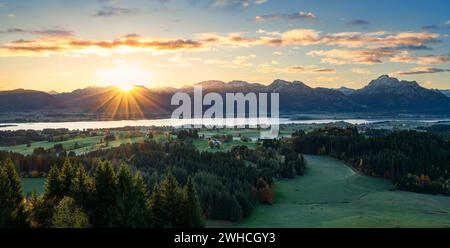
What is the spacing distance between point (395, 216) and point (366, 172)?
59895 mm

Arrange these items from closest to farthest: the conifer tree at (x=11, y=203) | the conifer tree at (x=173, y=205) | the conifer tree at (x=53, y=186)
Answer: the conifer tree at (x=11, y=203)
the conifer tree at (x=173, y=205)
the conifer tree at (x=53, y=186)

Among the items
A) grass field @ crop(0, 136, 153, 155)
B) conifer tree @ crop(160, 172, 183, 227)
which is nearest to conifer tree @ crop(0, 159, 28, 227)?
conifer tree @ crop(160, 172, 183, 227)

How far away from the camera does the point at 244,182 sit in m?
104

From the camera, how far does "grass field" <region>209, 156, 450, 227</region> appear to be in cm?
7488

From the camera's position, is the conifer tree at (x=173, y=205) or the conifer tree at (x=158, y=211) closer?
the conifer tree at (x=158, y=211)

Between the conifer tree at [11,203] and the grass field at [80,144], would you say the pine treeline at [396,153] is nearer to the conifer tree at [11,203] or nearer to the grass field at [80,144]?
the grass field at [80,144]

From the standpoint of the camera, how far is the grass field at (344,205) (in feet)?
246

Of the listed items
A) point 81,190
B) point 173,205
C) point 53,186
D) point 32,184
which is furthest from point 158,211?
point 32,184

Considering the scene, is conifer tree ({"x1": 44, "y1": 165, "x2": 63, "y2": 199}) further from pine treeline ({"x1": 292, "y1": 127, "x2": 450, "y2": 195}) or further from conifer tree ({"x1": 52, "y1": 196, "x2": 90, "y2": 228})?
pine treeline ({"x1": 292, "y1": 127, "x2": 450, "y2": 195})

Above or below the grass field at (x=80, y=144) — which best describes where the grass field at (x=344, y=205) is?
below

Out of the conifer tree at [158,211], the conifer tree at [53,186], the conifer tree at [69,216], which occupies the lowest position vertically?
the conifer tree at [158,211]

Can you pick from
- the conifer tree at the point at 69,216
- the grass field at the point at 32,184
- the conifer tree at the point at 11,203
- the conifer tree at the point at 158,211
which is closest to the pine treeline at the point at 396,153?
the grass field at the point at 32,184

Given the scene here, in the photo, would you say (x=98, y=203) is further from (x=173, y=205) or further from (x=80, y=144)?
(x=80, y=144)
